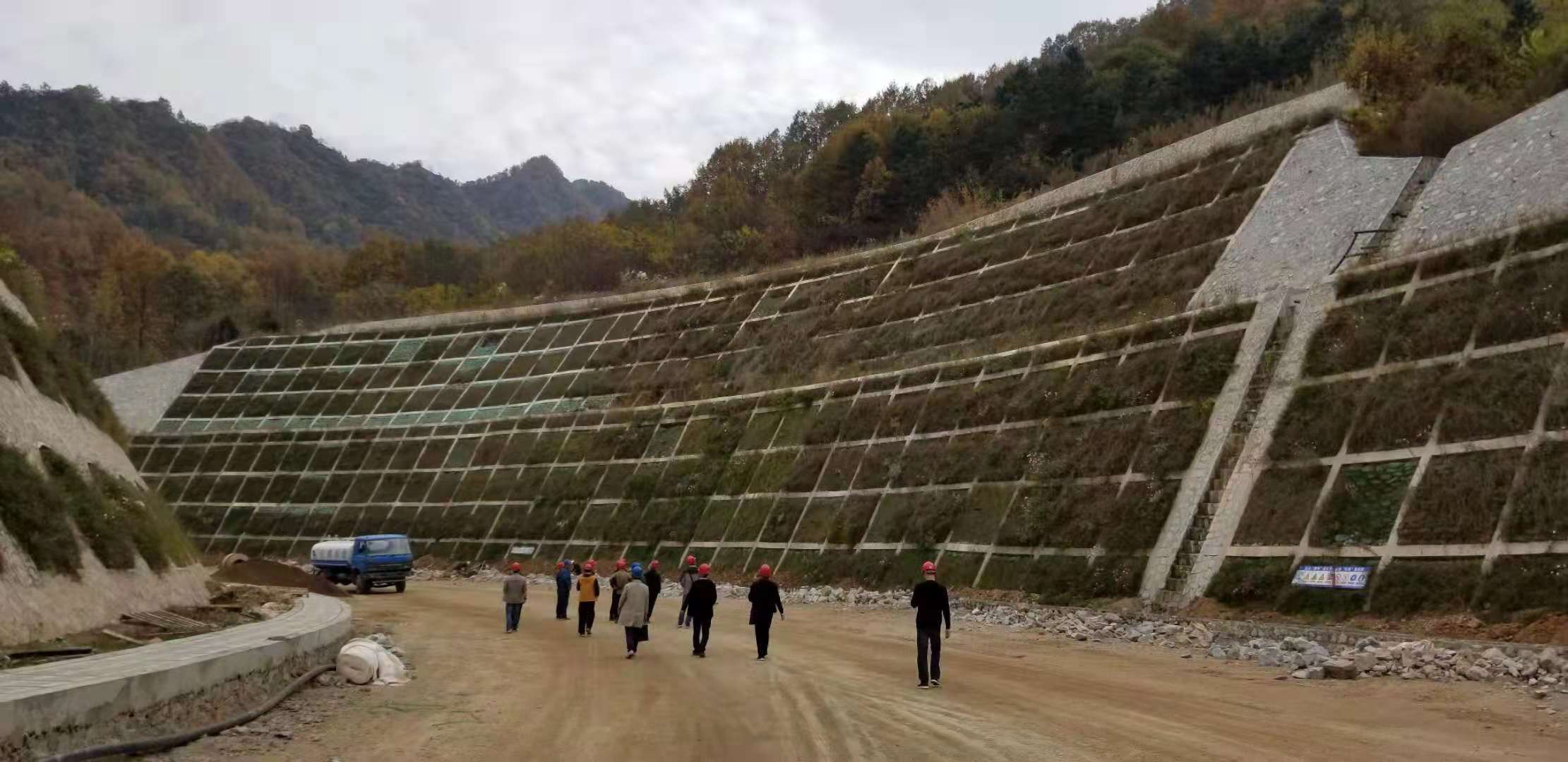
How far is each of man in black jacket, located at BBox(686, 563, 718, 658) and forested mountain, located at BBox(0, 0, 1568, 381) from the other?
21.6m

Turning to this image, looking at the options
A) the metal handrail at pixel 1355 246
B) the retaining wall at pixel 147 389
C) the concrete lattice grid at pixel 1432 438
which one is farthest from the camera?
the retaining wall at pixel 147 389

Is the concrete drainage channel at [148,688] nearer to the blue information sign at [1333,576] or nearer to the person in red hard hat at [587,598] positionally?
the person in red hard hat at [587,598]

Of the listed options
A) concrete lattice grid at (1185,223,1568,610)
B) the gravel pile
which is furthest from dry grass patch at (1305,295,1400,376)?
the gravel pile

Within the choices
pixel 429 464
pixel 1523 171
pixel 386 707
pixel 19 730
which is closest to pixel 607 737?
pixel 386 707

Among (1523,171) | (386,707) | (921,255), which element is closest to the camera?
(386,707)

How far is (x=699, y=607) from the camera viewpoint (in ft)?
70.6

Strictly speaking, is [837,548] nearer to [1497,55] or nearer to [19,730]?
[1497,55]

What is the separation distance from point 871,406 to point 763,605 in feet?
69.4

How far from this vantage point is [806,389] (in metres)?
45.8

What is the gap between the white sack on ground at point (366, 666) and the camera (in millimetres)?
17859

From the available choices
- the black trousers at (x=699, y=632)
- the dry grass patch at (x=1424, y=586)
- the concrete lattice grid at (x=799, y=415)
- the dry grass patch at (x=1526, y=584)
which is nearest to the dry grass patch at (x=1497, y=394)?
the dry grass patch at (x=1424, y=586)

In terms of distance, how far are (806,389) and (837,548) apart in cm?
999

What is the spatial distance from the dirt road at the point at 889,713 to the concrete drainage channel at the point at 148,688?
574mm

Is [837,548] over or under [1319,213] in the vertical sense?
under
